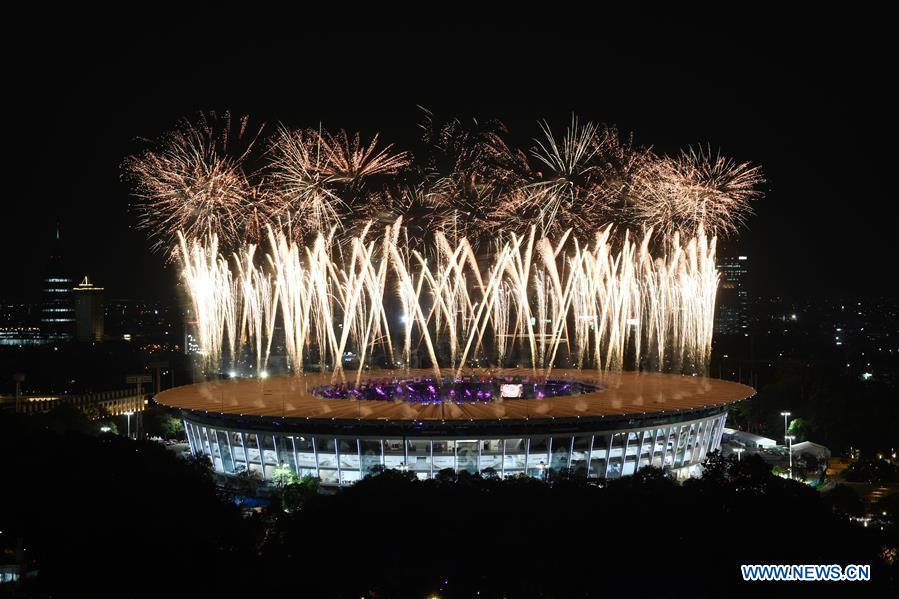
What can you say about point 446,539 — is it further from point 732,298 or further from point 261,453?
point 732,298

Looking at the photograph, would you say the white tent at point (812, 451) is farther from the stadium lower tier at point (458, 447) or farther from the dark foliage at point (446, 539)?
the dark foliage at point (446, 539)

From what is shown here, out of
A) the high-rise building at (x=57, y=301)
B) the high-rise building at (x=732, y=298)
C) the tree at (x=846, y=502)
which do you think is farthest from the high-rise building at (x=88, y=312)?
the tree at (x=846, y=502)

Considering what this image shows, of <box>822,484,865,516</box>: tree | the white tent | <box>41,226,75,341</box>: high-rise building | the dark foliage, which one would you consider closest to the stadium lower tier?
<box>822,484,865,516</box>: tree

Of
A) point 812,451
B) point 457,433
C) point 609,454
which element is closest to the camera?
point 457,433

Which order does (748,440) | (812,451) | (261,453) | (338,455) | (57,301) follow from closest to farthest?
(338,455), (261,453), (812,451), (748,440), (57,301)

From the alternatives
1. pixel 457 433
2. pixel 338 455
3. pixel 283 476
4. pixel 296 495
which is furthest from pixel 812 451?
pixel 296 495

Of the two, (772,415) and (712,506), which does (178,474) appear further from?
(772,415)

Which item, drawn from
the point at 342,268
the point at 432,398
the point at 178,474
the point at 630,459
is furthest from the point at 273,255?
the point at 630,459
